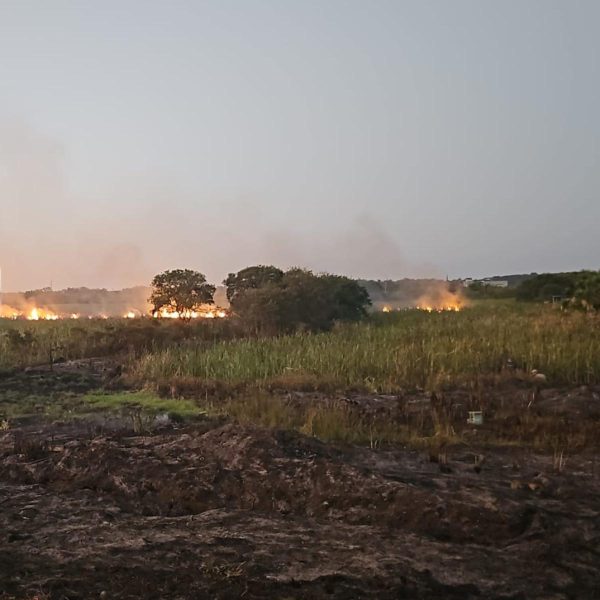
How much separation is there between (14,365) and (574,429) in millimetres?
12627

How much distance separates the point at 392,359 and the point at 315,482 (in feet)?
24.4

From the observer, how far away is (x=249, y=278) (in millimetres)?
31578

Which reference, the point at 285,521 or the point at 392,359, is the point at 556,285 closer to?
the point at 392,359

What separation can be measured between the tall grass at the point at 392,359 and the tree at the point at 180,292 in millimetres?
15171

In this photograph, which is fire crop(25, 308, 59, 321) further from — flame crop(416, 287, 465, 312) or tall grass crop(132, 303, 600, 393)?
flame crop(416, 287, 465, 312)

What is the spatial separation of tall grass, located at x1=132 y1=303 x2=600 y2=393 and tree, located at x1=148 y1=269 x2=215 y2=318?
49.8ft

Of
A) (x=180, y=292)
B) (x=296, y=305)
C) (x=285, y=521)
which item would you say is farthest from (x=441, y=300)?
(x=285, y=521)

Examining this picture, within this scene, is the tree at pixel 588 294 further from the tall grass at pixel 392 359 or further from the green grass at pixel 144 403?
the green grass at pixel 144 403

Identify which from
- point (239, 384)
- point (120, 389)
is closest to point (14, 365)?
point (120, 389)

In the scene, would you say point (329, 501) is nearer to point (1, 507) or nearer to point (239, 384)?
point (1, 507)

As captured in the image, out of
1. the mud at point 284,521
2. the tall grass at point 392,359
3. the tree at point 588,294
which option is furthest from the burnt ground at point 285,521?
the tree at point 588,294

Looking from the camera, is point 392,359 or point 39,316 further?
point 39,316

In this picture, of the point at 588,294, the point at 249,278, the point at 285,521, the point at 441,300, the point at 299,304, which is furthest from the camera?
the point at 441,300

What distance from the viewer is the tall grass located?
12.0m
